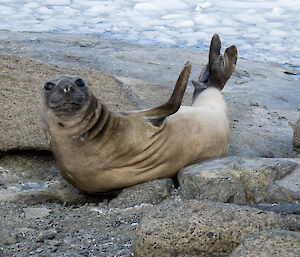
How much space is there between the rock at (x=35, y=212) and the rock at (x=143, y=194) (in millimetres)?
425

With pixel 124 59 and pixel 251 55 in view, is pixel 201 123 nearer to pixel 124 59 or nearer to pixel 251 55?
pixel 124 59

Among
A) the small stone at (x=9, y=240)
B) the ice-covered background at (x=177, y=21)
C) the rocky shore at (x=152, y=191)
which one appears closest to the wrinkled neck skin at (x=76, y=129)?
the rocky shore at (x=152, y=191)

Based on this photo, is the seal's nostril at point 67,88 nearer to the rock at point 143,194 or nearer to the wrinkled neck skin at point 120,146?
the wrinkled neck skin at point 120,146

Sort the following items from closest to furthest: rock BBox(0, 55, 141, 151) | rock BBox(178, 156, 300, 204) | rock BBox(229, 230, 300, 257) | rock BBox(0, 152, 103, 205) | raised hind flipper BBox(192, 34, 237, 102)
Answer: rock BBox(229, 230, 300, 257)
rock BBox(178, 156, 300, 204)
rock BBox(0, 152, 103, 205)
rock BBox(0, 55, 141, 151)
raised hind flipper BBox(192, 34, 237, 102)

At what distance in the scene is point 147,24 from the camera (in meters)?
10.1

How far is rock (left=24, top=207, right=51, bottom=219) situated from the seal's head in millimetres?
635

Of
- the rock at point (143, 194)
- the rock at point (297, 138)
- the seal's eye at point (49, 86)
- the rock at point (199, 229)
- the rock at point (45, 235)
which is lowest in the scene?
the rock at point (297, 138)

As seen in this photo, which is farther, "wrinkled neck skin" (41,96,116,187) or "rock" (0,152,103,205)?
"rock" (0,152,103,205)

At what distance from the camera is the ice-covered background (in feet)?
30.5

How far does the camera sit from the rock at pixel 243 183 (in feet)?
10.2

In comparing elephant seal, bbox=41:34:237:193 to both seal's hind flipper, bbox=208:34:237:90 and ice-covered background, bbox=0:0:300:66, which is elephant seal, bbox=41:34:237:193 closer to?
seal's hind flipper, bbox=208:34:237:90

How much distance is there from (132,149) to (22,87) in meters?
1.74

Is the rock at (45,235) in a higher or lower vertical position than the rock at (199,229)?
lower

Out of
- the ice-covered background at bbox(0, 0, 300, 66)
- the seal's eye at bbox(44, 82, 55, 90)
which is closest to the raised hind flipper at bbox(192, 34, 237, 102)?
the seal's eye at bbox(44, 82, 55, 90)
